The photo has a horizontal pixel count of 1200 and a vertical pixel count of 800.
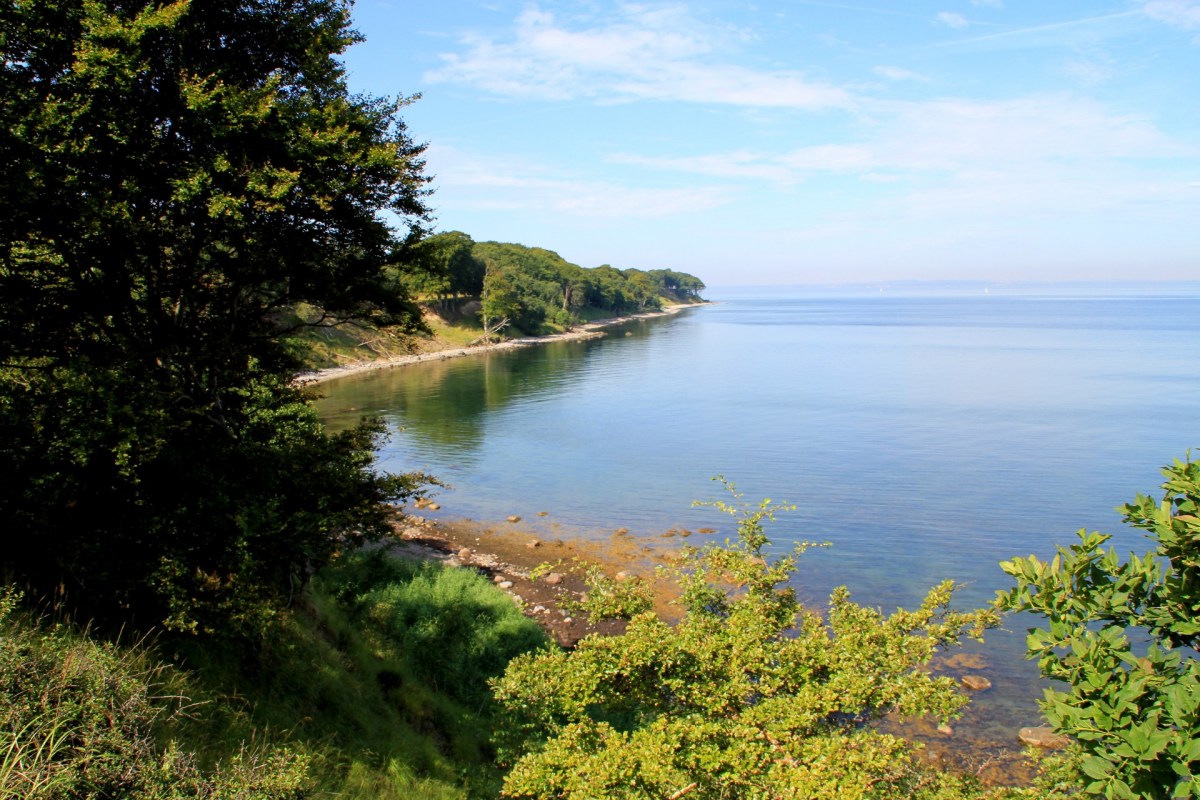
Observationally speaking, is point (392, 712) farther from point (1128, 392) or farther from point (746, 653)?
point (1128, 392)

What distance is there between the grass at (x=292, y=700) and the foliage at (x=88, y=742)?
0.6 inches

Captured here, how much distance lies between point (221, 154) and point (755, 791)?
11674 millimetres

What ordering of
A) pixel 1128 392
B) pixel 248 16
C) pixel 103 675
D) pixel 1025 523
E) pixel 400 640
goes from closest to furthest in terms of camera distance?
pixel 103 675
pixel 248 16
pixel 400 640
pixel 1025 523
pixel 1128 392

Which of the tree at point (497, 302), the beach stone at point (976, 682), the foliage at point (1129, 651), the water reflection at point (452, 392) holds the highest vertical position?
the tree at point (497, 302)

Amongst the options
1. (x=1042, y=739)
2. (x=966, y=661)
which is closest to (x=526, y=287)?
(x=966, y=661)

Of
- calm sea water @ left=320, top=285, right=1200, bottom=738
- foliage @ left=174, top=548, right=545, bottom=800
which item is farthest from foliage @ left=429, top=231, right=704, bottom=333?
foliage @ left=174, top=548, right=545, bottom=800

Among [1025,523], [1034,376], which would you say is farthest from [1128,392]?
[1025,523]

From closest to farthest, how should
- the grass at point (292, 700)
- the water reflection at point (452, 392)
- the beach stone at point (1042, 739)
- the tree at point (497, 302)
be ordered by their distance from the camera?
1. the grass at point (292, 700)
2. the beach stone at point (1042, 739)
3. the water reflection at point (452, 392)
4. the tree at point (497, 302)

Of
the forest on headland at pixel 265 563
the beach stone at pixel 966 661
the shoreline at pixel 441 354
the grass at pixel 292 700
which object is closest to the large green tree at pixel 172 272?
the forest on headland at pixel 265 563

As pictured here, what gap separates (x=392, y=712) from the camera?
1433 centimetres

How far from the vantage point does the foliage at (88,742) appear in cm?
586

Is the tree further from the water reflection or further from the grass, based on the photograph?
the grass

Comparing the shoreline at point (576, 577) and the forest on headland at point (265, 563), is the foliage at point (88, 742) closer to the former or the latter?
the forest on headland at point (265, 563)

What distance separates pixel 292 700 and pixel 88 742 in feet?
21.3
